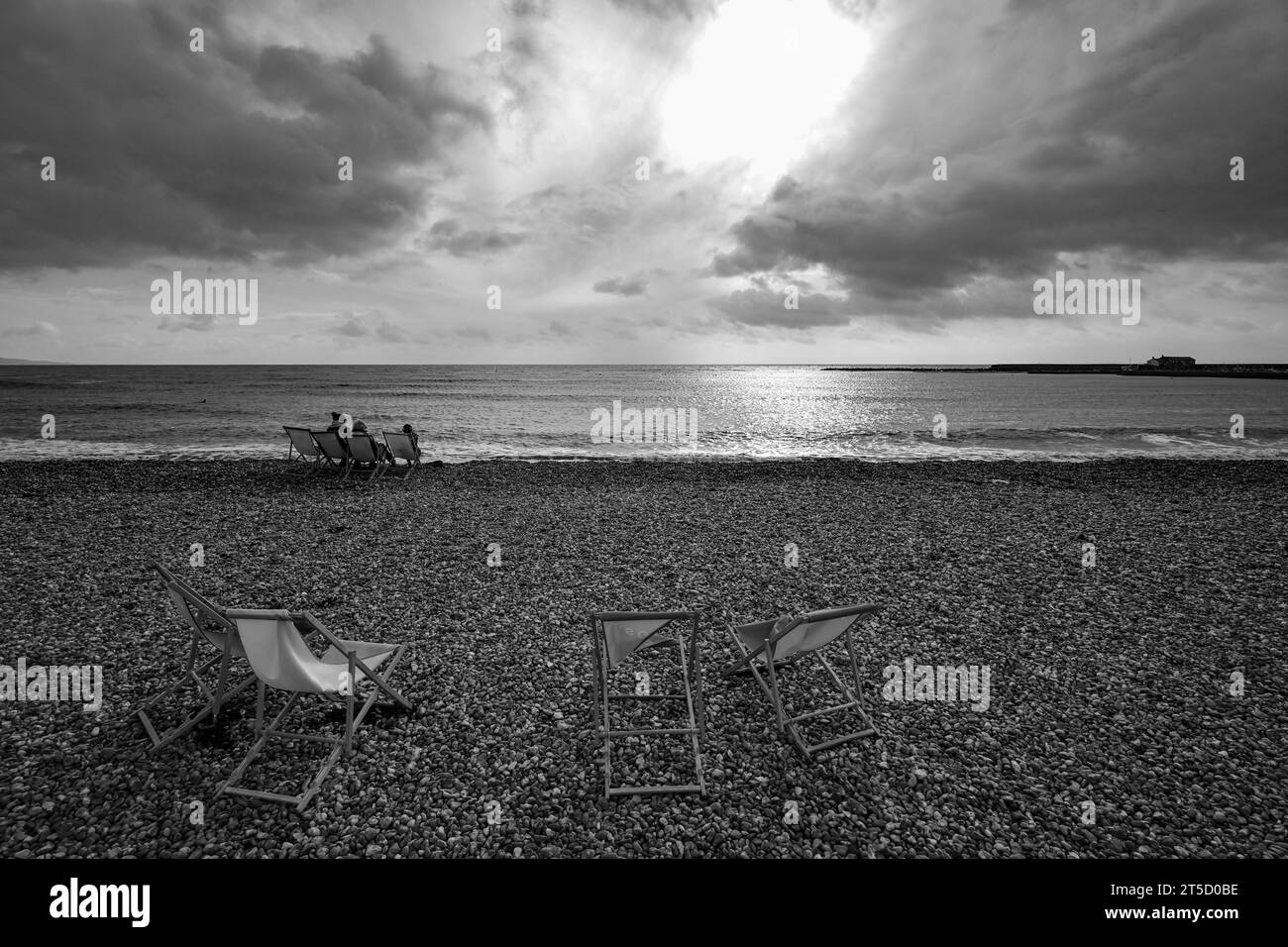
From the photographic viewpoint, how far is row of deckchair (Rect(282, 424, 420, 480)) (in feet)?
49.0

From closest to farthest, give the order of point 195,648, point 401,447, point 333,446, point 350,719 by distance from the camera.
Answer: point 350,719 → point 195,648 → point 333,446 → point 401,447

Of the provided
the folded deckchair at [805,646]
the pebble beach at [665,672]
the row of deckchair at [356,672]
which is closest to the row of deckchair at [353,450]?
the pebble beach at [665,672]

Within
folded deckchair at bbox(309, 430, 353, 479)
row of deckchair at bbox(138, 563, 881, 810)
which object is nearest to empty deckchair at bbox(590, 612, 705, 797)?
row of deckchair at bbox(138, 563, 881, 810)

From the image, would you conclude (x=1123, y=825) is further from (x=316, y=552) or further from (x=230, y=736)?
(x=316, y=552)

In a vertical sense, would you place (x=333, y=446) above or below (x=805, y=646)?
above

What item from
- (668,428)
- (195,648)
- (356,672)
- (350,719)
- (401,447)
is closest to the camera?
(350,719)

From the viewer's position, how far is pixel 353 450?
15.0 metres

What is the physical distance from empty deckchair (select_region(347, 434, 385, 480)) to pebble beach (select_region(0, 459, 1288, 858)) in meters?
2.34


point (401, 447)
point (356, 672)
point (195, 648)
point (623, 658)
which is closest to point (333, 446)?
point (401, 447)

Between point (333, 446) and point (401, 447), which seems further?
point (401, 447)

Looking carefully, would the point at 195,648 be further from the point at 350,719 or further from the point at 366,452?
the point at 366,452

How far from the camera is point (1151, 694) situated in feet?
16.9

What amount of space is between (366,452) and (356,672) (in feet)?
37.8

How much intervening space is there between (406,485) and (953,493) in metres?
13.0
